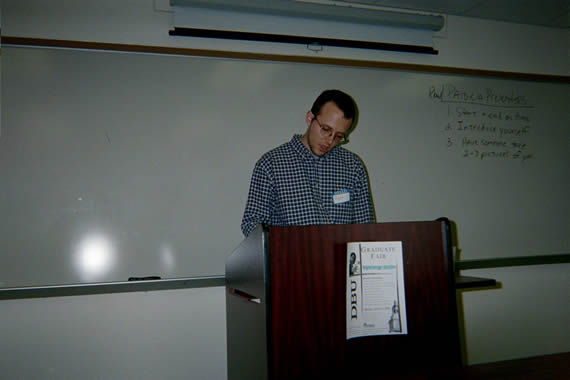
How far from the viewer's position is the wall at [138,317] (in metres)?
1.83

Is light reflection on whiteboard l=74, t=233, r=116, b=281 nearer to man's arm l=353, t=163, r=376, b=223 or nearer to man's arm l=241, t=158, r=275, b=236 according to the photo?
man's arm l=241, t=158, r=275, b=236

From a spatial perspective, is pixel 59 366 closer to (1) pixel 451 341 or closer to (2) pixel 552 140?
(1) pixel 451 341

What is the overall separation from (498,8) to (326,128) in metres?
1.91

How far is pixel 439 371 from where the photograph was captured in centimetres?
87

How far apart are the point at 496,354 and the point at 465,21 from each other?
2.33 metres

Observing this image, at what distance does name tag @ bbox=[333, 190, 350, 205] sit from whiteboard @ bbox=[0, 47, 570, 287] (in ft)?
2.14

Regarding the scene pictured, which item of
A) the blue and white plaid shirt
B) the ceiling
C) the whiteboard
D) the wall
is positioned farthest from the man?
the ceiling

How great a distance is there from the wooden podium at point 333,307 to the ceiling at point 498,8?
1.98 metres

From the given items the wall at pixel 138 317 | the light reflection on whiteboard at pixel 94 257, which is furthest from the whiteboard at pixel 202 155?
the wall at pixel 138 317

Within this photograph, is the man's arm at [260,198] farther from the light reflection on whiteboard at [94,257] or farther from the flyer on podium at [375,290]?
the light reflection on whiteboard at [94,257]

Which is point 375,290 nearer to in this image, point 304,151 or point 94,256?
point 304,151

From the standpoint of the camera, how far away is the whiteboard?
1.87 meters

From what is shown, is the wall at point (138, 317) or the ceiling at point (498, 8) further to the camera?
the ceiling at point (498, 8)

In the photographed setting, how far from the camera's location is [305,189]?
162cm
